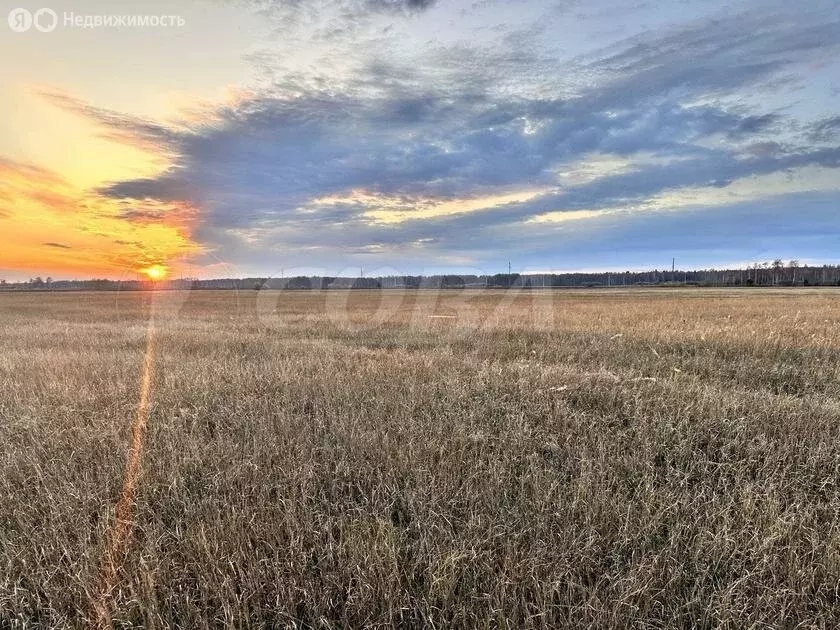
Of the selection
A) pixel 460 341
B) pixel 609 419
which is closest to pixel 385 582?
pixel 609 419

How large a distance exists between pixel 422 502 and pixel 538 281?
147466 mm

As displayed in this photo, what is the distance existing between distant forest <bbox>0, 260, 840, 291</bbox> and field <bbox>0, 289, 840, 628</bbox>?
105 metres

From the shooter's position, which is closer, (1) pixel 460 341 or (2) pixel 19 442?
(2) pixel 19 442

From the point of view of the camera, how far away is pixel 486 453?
4.93 m

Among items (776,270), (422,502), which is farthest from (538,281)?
(422,502)

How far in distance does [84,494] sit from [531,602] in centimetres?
421

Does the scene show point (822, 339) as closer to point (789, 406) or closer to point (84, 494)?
point (789, 406)

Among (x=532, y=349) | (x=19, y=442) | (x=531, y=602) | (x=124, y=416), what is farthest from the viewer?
(x=532, y=349)

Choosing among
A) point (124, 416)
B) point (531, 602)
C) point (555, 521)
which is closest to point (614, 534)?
point (555, 521)

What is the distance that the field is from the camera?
9.24 feet

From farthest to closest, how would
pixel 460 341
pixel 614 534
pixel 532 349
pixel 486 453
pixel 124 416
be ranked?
1. pixel 460 341
2. pixel 532 349
3. pixel 124 416
4. pixel 486 453
5. pixel 614 534

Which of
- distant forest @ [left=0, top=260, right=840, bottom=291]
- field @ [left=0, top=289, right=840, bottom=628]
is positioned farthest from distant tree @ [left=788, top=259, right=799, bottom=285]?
field @ [left=0, top=289, right=840, bottom=628]

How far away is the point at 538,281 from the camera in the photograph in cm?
14500

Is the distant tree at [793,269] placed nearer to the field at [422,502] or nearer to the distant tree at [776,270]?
the distant tree at [776,270]
